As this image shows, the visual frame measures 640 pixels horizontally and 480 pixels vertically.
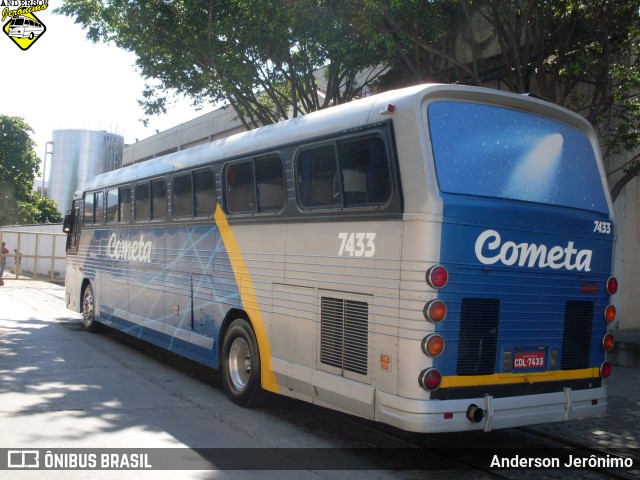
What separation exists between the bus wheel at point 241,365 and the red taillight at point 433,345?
2.80 meters

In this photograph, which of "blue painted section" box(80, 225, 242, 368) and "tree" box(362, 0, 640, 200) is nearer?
"blue painted section" box(80, 225, 242, 368)

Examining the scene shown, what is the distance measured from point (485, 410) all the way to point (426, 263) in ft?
4.53

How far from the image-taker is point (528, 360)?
20.2ft

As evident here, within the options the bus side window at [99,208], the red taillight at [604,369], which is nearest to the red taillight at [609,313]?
the red taillight at [604,369]

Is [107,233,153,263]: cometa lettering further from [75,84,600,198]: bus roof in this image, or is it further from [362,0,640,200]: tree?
[362,0,640,200]: tree

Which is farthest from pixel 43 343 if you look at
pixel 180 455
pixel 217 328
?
pixel 180 455

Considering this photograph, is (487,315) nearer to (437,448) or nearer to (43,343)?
(437,448)

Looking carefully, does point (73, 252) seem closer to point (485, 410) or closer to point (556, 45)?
point (556, 45)

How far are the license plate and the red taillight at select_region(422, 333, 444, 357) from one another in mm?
930

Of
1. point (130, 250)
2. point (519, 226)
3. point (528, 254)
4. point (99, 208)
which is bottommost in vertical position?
point (130, 250)

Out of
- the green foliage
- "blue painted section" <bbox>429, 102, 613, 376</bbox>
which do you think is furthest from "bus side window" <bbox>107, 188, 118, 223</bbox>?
"blue painted section" <bbox>429, 102, 613, 376</bbox>

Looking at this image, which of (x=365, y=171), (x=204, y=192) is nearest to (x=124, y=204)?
(x=204, y=192)

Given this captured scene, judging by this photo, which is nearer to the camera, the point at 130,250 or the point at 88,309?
the point at 130,250

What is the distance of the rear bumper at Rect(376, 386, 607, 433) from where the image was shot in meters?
5.46
